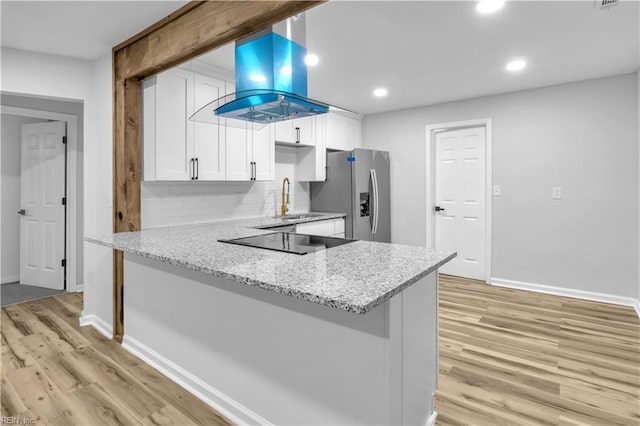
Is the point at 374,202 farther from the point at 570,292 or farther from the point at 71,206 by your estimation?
the point at 71,206

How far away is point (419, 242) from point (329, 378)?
3822 millimetres

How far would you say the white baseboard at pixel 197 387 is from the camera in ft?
6.14

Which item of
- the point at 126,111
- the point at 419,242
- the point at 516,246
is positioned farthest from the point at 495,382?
the point at 126,111

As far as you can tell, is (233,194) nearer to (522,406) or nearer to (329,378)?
(329,378)

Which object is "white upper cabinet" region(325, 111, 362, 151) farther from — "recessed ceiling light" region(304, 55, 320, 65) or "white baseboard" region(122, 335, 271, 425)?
"white baseboard" region(122, 335, 271, 425)

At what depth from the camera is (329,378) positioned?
1.51m

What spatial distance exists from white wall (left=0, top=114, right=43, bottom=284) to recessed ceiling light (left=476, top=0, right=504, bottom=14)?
5.15 m

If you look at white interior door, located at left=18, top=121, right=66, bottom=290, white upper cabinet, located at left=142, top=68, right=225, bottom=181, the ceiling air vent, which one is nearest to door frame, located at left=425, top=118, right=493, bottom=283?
the ceiling air vent

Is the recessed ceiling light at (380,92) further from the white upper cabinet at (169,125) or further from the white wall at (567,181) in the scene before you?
the white upper cabinet at (169,125)

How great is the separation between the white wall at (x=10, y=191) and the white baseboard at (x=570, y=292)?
6092mm

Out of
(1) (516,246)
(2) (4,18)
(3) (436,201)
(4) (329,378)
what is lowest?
(4) (329,378)

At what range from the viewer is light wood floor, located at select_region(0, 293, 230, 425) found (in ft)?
6.35

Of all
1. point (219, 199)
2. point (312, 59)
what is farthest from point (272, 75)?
point (219, 199)

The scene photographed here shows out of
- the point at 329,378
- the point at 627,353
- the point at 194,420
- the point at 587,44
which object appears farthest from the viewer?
the point at 587,44
